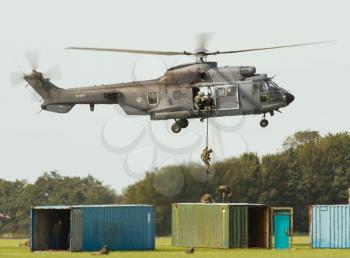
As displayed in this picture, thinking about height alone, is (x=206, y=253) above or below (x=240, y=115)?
below

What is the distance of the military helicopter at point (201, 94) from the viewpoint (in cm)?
6662

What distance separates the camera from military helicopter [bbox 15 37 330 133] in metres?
66.6

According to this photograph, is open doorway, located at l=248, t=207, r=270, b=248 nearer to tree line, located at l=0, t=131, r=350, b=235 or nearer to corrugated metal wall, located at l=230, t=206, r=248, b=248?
corrugated metal wall, located at l=230, t=206, r=248, b=248

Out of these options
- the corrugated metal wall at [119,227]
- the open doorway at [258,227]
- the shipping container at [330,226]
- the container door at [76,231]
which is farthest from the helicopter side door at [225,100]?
the container door at [76,231]

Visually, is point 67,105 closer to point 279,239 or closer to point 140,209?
point 140,209

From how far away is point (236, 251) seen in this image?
59781 millimetres

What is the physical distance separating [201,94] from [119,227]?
9.86m

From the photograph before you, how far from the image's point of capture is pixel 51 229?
6412 centimetres

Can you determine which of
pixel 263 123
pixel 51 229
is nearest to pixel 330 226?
pixel 263 123

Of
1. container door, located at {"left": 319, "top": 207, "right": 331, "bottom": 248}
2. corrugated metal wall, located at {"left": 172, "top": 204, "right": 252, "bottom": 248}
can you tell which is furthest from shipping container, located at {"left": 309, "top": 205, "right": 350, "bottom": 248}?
corrugated metal wall, located at {"left": 172, "top": 204, "right": 252, "bottom": 248}

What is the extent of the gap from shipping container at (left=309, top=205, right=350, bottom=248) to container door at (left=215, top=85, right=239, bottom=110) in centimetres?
806

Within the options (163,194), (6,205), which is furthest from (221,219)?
(6,205)

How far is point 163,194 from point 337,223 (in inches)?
2004

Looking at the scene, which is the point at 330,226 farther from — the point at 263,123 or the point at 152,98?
the point at 152,98
